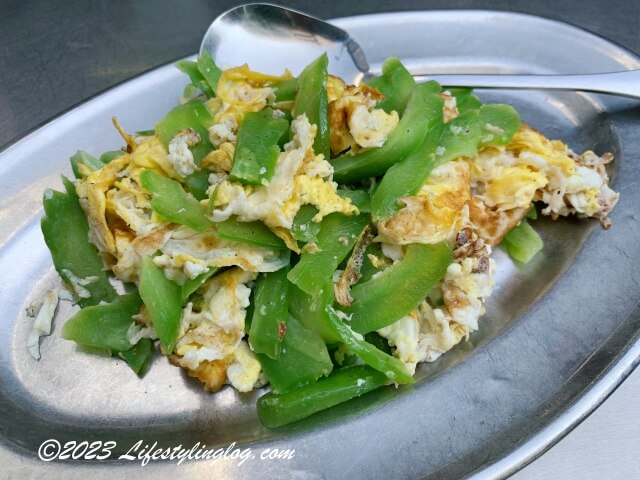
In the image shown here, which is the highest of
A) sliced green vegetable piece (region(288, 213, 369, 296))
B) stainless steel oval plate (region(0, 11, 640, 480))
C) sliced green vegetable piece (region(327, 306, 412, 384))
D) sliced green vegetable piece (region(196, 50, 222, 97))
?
sliced green vegetable piece (region(196, 50, 222, 97))

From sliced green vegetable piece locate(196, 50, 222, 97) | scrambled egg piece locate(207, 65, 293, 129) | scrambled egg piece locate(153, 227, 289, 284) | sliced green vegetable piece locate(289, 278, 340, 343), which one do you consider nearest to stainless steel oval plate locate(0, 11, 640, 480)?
sliced green vegetable piece locate(289, 278, 340, 343)

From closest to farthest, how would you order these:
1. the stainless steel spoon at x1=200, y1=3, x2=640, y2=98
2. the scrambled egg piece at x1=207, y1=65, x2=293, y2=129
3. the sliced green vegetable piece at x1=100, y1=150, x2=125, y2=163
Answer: the scrambled egg piece at x1=207, y1=65, x2=293, y2=129
the sliced green vegetable piece at x1=100, y1=150, x2=125, y2=163
the stainless steel spoon at x1=200, y1=3, x2=640, y2=98

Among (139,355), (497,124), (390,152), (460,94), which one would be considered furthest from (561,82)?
(139,355)

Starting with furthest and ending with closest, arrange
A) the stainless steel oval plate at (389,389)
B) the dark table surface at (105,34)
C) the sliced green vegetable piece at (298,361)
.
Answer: the dark table surface at (105,34)
the sliced green vegetable piece at (298,361)
the stainless steel oval plate at (389,389)

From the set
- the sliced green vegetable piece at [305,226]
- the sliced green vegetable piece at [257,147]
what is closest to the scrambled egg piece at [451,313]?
the sliced green vegetable piece at [305,226]

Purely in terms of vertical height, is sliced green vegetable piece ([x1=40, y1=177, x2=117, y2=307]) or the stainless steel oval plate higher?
sliced green vegetable piece ([x1=40, y1=177, x2=117, y2=307])

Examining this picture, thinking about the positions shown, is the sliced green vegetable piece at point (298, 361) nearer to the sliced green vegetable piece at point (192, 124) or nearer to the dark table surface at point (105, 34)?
the sliced green vegetable piece at point (192, 124)

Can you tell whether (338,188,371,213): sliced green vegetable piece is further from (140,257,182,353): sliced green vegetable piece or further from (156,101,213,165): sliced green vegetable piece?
→ (140,257,182,353): sliced green vegetable piece
